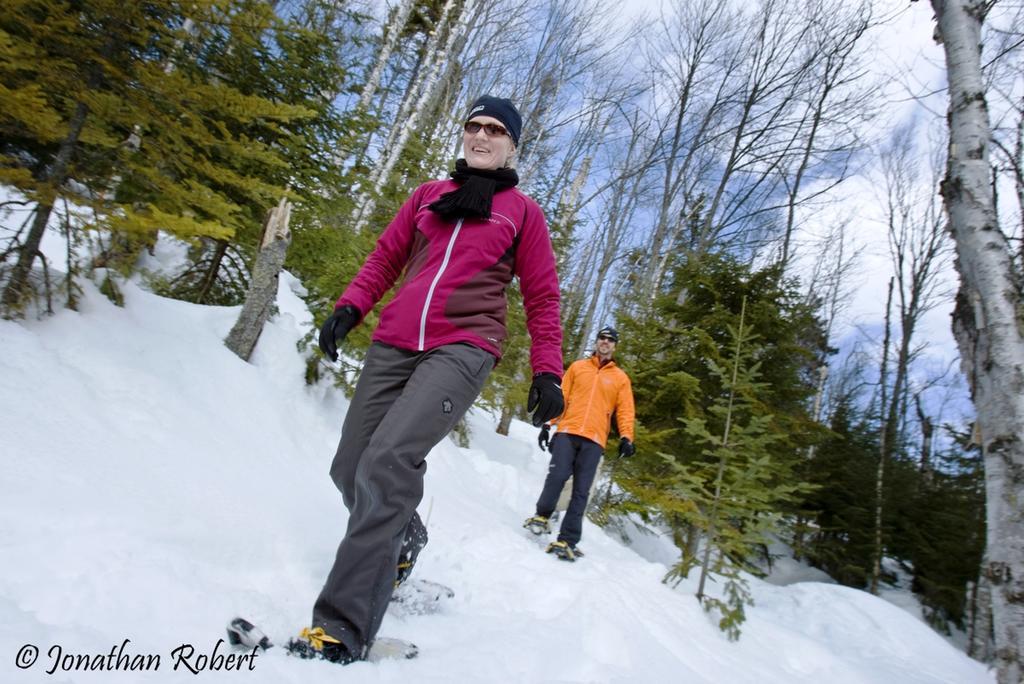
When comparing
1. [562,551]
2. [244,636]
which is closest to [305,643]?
[244,636]

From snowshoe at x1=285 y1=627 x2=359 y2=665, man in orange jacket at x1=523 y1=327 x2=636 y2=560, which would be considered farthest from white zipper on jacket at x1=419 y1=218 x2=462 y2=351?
man in orange jacket at x1=523 y1=327 x2=636 y2=560

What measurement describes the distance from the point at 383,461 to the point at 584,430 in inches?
140

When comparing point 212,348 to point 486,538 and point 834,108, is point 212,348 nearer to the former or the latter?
point 486,538

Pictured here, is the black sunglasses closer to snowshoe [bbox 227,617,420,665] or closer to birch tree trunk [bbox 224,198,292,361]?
snowshoe [bbox 227,617,420,665]

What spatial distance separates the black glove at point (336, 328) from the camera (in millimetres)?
2307

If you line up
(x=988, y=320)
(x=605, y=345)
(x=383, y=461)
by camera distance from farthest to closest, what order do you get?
(x=605, y=345) < (x=988, y=320) < (x=383, y=461)

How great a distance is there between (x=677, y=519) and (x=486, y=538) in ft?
17.3

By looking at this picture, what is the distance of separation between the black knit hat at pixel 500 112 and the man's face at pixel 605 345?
3.26m

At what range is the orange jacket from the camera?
529 centimetres

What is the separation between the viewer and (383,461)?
192cm

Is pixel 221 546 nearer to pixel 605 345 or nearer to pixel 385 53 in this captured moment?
pixel 605 345

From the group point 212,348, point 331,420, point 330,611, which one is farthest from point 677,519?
point 330,611

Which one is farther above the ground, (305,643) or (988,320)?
(988,320)

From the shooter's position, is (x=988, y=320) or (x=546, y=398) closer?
(x=546, y=398)
